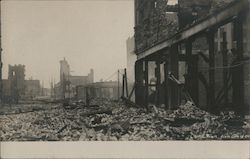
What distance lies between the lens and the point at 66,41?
759cm

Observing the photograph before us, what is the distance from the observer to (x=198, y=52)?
835cm

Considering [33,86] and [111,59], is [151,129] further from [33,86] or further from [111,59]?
[33,86]

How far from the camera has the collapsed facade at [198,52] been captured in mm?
6434

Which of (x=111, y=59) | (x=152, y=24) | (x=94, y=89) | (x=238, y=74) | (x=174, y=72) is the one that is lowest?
(x=94, y=89)

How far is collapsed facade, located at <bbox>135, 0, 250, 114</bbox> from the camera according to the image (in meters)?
6.43

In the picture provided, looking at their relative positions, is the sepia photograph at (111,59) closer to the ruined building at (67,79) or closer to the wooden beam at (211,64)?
the wooden beam at (211,64)

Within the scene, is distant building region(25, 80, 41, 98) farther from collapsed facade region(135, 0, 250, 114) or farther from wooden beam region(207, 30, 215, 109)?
wooden beam region(207, 30, 215, 109)

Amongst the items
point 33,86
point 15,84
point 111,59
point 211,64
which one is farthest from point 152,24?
point 15,84

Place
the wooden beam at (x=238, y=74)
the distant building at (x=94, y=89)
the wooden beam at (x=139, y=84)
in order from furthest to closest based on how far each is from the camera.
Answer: the distant building at (x=94, y=89)
the wooden beam at (x=139, y=84)
the wooden beam at (x=238, y=74)

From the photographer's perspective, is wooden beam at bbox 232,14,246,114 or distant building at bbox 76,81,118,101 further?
distant building at bbox 76,81,118,101

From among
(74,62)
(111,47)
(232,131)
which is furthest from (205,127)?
(74,62)

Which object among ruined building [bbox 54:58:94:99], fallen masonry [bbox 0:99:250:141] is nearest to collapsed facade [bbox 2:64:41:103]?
ruined building [bbox 54:58:94:99]

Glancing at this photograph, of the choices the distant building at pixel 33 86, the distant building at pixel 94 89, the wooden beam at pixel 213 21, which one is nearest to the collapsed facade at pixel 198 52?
the wooden beam at pixel 213 21

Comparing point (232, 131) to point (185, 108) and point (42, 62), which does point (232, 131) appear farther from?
point (42, 62)
